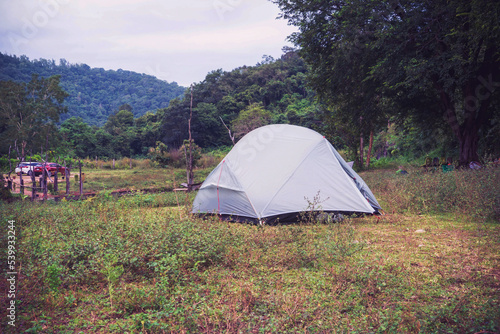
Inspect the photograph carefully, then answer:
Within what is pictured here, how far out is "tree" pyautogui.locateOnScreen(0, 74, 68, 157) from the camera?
30.5 m

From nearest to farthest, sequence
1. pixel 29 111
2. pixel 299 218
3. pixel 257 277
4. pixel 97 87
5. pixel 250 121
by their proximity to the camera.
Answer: pixel 257 277
pixel 299 218
pixel 29 111
pixel 250 121
pixel 97 87

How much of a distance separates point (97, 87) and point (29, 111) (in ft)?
142

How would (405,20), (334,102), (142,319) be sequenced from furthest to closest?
1. (334,102)
2. (405,20)
3. (142,319)

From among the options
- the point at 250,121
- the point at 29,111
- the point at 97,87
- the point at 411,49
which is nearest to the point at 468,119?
the point at 411,49

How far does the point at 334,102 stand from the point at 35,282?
13246 millimetres

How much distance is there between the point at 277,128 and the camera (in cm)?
804

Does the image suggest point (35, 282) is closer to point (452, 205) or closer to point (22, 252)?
point (22, 252)

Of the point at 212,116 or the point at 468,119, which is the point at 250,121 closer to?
the point at 212,116

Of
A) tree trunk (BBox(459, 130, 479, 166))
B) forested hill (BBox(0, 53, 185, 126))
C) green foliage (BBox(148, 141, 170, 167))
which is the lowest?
green foliage (BBox(148, 141, 170, 167))

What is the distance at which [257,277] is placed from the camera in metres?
3.90

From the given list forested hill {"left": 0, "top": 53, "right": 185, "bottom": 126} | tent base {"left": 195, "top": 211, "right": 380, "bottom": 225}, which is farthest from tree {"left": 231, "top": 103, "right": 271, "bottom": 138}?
forested hill {"left": 0, "top": 53, "right": 185, "bottom": 126}

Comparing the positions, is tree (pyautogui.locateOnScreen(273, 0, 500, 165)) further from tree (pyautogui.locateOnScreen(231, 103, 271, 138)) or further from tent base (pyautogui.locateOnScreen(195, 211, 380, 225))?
tree (pyautogui.locateOnScreen(231, 103, 271, 138))

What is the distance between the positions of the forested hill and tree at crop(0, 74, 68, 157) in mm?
20738

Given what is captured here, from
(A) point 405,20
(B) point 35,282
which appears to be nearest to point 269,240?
(B) point 35,282
